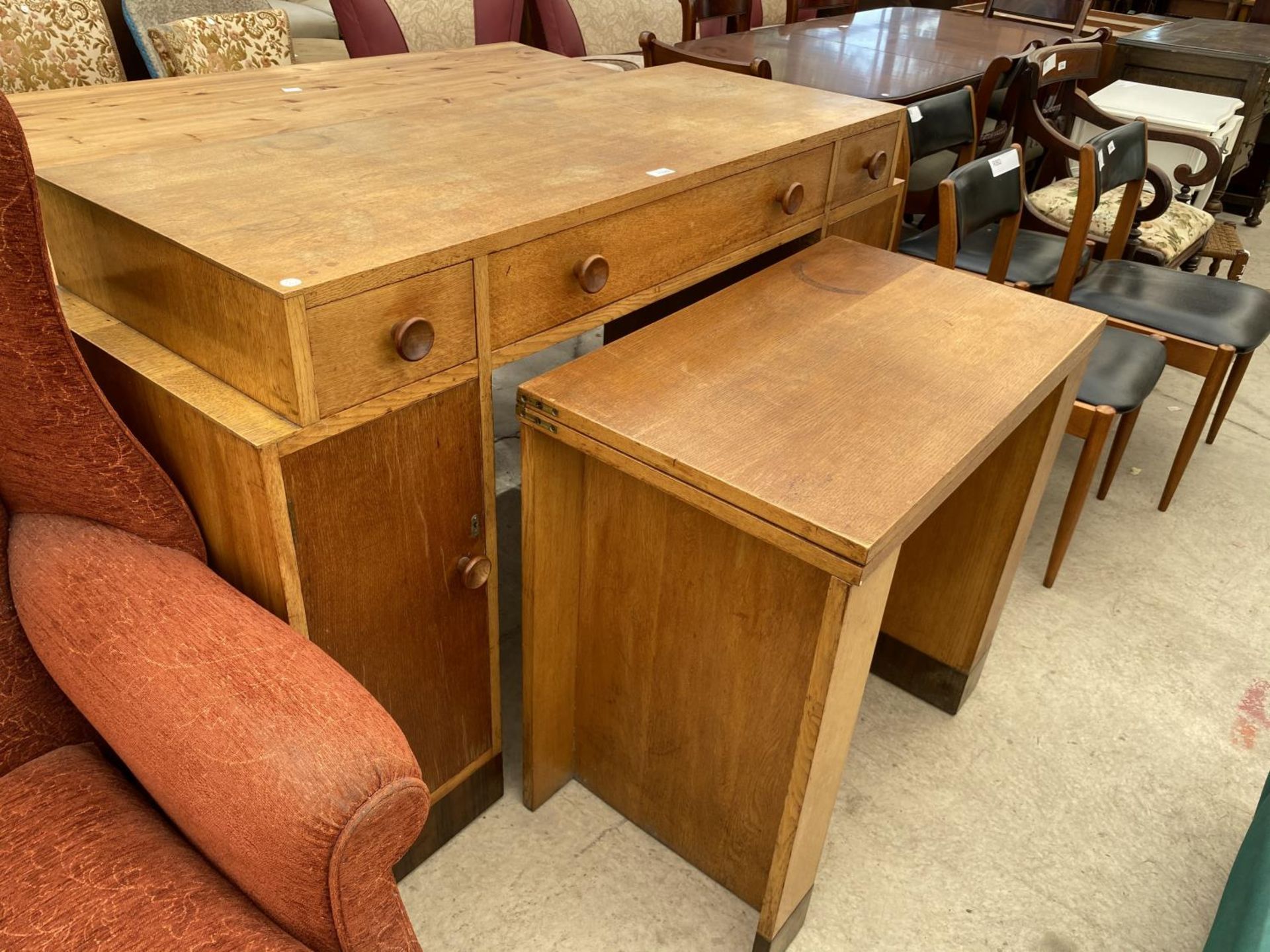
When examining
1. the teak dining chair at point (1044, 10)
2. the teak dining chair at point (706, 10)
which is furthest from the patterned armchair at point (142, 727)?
the teak dining chair at point (1044, 10)

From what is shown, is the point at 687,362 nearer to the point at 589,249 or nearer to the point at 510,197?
the point at 589,249

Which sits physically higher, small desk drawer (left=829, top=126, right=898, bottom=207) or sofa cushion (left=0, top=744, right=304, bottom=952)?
small desk drawer (left=829, top=126, right=898, bottom=207)

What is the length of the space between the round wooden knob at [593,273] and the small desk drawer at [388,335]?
156 mm

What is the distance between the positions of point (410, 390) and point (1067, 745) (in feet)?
3.99

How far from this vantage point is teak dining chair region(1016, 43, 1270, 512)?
77.5 inches

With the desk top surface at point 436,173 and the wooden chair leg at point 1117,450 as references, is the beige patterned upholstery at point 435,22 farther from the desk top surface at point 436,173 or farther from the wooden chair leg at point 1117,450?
the wooden chair leg at point 1117,450

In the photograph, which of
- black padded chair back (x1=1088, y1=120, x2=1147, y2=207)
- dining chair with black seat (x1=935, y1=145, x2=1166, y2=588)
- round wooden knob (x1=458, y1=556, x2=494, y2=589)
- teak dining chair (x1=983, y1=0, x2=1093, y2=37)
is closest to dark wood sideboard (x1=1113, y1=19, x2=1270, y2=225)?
teak dining chair (x1=983, y1=0, x2=1093, y2=37)

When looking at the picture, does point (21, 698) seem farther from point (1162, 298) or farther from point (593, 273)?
point (1162, 298)

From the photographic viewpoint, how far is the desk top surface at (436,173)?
2.97 feet

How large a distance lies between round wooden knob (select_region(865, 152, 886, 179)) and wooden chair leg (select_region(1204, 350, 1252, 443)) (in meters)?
0.99

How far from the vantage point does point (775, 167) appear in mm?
1353

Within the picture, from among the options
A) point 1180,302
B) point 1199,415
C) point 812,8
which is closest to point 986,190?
point 1180,302

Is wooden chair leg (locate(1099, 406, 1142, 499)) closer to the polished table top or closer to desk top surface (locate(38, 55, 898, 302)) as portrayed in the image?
desk top surface (locate(38, 55, 898, 302))

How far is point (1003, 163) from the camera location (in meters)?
1.88
